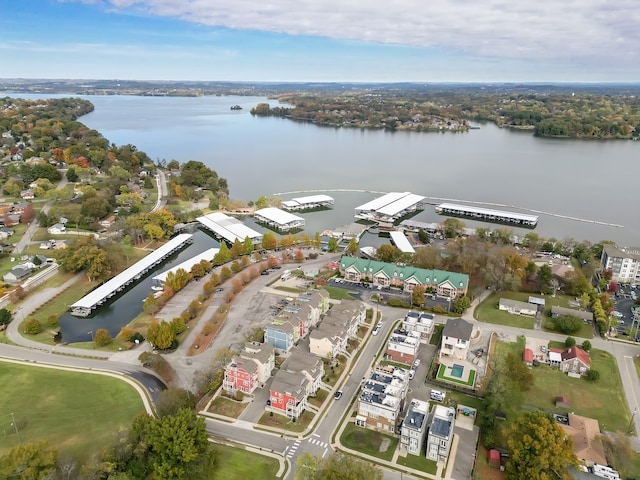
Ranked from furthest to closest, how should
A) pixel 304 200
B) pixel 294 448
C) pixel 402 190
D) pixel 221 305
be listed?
pixel 402 190 < pixel 304 200 < pixel 221 305 < pixel 294 448

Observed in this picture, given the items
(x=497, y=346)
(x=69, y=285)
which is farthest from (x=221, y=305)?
(x=497, y=346)

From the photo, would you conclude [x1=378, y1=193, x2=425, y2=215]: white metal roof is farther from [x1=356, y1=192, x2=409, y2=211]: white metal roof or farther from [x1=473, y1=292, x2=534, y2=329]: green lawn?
[x1=473, y1=292, x2=534, y2=329]: green lawn

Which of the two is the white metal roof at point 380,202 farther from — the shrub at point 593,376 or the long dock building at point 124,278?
the shrub at point 593,376

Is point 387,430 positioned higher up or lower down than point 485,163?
lower down

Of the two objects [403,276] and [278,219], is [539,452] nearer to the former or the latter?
[403,276]

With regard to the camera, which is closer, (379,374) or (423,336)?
(379,374)

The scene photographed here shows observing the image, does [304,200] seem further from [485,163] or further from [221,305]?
[485,163]

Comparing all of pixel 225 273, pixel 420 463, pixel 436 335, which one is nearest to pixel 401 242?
pixel 436 335

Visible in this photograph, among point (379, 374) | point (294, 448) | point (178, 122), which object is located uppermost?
point (178, 122)
